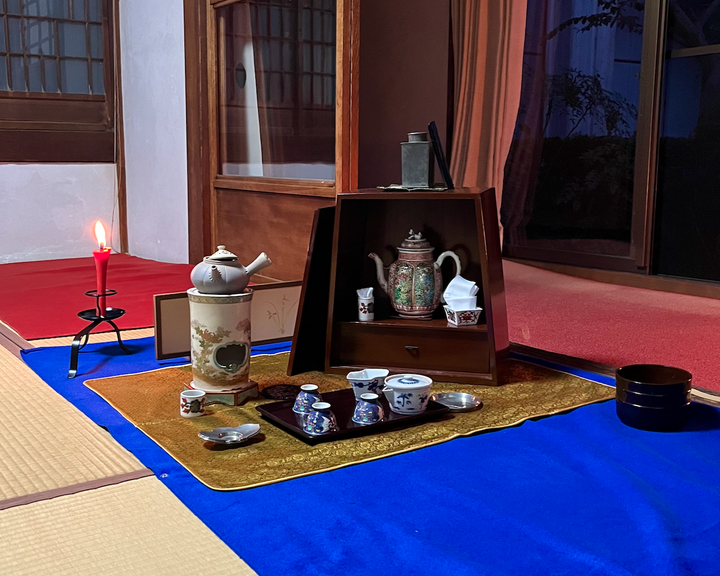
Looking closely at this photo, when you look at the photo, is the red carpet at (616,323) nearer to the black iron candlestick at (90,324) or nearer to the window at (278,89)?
the window at (278,89)

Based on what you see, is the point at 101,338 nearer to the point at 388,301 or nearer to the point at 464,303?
the point at 388,301

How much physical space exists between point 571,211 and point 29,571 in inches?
145

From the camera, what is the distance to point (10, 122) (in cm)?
445

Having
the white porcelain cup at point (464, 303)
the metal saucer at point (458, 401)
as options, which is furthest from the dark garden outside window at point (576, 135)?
the metal saucer at point (458, 401)

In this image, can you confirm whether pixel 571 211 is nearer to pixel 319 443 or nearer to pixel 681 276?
Answer: pixel 681 276

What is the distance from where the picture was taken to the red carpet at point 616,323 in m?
2.45

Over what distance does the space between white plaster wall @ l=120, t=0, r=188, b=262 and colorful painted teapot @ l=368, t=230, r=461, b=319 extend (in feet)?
8.05

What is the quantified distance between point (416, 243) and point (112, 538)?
1.17 meters

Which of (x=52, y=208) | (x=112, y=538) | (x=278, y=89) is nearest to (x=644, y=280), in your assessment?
(x=278, y=89)

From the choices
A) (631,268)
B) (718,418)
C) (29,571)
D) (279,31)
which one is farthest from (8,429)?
(631,268)

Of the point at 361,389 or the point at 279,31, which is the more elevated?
the point at 279,31

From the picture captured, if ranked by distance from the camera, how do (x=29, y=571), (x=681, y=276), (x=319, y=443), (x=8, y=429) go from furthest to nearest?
(x=681, y=276)
(x=8, y=429)
(x=319, y=443)
(x=29, y=571)

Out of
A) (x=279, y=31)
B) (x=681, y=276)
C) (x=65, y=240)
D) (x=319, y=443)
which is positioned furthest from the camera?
(x=65, y=240)

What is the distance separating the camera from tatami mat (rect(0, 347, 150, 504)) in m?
1.43
